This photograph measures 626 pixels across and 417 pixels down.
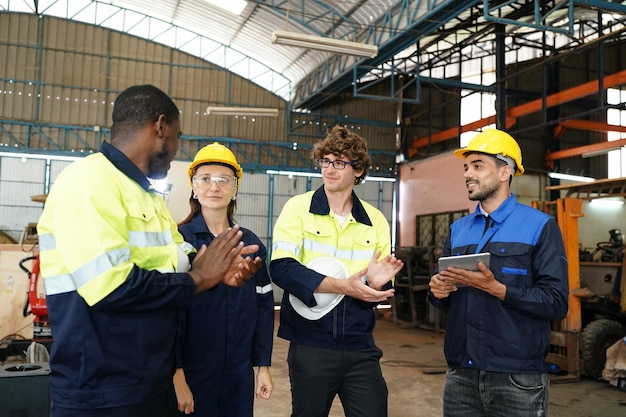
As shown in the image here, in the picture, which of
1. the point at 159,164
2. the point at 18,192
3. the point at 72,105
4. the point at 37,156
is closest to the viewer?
the point at 159,164

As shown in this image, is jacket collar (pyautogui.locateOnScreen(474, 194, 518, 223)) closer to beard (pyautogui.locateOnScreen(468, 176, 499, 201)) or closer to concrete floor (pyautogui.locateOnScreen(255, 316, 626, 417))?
beard (pyautogui.locateOnScreen(468, 176, 499, 201))

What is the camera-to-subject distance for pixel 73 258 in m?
1.76

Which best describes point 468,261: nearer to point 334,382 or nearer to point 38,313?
point 334,382

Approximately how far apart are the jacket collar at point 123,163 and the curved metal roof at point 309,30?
34.8 ft

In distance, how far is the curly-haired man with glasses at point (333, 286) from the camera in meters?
2.74

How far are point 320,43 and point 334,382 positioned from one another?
866cm

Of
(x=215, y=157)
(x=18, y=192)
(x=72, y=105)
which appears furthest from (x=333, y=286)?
(x=72, y=105)

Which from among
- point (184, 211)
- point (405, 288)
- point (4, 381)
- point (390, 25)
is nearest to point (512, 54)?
point (390, 25)

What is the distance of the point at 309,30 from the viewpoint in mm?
15273

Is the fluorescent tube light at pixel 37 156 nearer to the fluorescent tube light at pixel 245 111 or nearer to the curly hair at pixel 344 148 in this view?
the fluorescent tube light at pixel 245 111

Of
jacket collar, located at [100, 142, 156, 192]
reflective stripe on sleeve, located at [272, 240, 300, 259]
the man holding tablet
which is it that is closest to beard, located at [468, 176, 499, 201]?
the man holding tablet

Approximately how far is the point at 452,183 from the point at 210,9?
32.8ft

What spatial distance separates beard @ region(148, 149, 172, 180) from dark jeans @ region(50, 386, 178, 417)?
2.99 ft

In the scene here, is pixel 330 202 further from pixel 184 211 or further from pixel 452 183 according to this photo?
pixel 184 211
